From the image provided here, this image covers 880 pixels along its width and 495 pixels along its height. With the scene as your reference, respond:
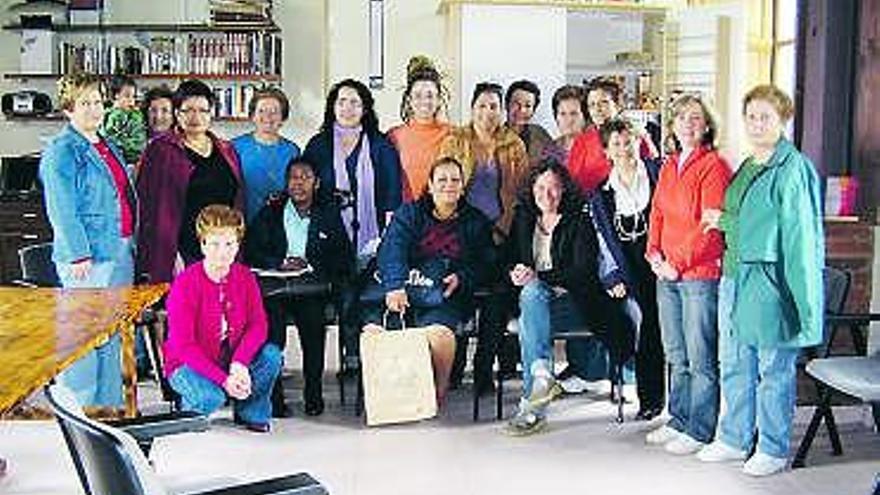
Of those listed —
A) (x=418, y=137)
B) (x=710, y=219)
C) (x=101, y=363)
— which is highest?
(x=418, y=137)

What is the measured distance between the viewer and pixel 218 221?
16.1ft

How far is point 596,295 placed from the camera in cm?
529

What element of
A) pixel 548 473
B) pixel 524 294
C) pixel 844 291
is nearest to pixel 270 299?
pixel 524 294

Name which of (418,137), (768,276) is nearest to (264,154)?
(418,137)

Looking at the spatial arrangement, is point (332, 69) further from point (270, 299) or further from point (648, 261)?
point (648, 261)

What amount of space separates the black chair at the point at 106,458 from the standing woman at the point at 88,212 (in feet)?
8.16

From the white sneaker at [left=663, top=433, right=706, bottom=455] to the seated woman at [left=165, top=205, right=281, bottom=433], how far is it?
1.67 m

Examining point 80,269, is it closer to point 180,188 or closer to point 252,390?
point 180,188

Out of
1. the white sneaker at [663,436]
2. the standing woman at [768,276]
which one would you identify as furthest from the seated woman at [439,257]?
the standing woman at [768,276]

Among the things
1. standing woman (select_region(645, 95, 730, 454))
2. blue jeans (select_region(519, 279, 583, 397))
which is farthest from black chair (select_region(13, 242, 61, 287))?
standing woman (select_region(645, 95, 730, 454))

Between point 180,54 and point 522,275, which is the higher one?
point 180,54

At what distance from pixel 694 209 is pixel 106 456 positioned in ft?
9.80

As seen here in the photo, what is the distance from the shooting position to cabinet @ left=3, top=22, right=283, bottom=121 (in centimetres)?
791

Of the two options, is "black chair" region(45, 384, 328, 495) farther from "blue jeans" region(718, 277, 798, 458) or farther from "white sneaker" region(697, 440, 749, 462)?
"white sneaker" region(697, 440, 749, 462)
